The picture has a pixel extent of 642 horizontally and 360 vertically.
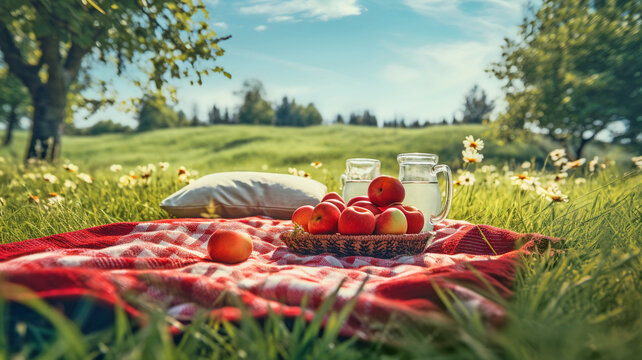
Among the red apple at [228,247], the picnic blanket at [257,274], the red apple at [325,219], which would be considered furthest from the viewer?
the red apple at [325,219]

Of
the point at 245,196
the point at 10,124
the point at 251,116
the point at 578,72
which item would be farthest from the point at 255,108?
the point at 245,196

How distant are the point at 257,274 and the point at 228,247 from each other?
35 centimetres

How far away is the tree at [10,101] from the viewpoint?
64.5ft

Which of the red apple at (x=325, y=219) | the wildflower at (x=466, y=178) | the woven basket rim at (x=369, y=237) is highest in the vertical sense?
the wildflower at (x=466, y=178)

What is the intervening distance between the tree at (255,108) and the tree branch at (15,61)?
38.8m

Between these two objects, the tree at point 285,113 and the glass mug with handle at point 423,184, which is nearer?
the glass mug with handle at point 423,184

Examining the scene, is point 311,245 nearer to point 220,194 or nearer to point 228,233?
point 228,233

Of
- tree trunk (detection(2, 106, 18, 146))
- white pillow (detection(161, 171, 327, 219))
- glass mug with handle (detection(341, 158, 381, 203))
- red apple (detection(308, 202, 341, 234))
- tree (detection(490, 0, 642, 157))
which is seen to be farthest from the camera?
tree trunk (detection(2, 106, 18, 146))

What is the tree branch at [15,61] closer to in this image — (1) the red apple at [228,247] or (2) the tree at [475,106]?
(1) the red apple at [228,247]

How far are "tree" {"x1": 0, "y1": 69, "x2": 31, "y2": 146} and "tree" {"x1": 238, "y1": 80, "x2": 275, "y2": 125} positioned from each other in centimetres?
2111

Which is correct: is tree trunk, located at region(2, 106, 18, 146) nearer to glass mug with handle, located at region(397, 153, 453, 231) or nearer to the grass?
the grass

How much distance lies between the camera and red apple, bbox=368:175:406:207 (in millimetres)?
2043

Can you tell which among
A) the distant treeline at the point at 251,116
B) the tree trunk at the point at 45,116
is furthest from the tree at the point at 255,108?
the tree trunk at the point at 45,116

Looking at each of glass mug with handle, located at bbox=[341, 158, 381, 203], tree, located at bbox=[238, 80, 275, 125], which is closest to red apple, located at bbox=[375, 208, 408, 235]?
glass mug with handle, located at bbox=[341, 158, 381, 203]
